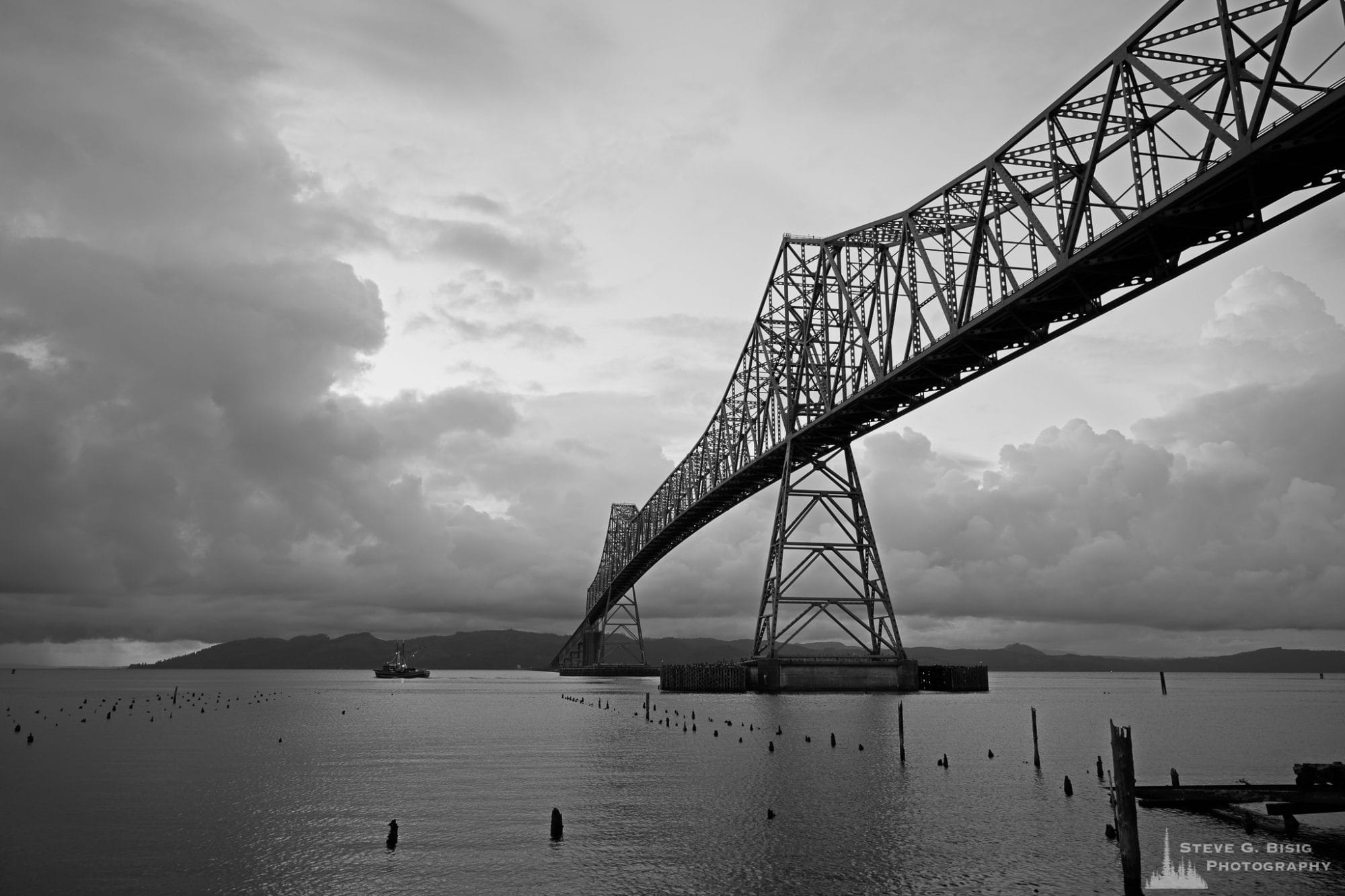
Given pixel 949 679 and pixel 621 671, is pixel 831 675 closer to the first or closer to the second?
pixel 949 679

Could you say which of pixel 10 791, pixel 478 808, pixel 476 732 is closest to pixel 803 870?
pixel 478 808

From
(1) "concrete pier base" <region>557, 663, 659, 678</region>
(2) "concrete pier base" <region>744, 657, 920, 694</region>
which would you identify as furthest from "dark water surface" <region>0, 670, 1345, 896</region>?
(1) "concrete pier base" <region>557, 663, 659, 678</region>

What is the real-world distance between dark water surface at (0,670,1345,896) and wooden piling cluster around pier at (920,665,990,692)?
27.0m

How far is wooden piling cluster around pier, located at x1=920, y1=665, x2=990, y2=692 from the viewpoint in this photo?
291ft

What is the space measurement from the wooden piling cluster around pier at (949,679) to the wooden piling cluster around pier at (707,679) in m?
16.9

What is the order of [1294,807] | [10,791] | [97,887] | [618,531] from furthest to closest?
[618,531], [10,791], [1294,807], [97,887]

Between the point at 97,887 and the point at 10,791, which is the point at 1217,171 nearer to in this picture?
the point at 97,887

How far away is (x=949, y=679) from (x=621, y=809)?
68666mm

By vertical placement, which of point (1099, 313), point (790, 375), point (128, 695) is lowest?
point (128, 695)

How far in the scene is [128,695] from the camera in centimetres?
12825

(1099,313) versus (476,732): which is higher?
(1099,313)

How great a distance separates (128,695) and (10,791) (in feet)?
363

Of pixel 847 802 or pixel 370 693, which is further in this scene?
pixel 370 693

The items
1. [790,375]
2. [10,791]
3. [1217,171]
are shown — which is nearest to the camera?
[1217,171]
